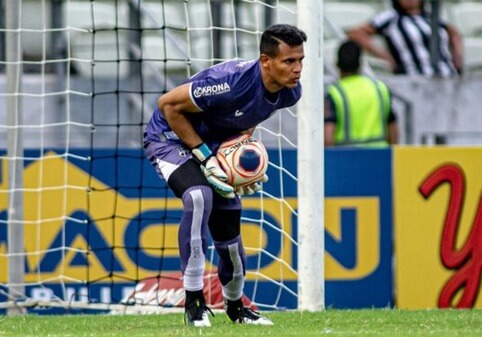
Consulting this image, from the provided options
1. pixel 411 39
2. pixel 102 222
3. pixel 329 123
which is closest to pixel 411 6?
pixel 411 39

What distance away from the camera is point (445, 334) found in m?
7.58

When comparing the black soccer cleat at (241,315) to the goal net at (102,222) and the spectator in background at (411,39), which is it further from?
the spectator in background at (411,39)

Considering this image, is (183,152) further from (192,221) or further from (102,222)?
(102,222)

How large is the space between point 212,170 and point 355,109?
4.11 m

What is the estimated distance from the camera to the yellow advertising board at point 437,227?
11336 millimetres

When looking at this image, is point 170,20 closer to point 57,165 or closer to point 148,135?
point 57,165

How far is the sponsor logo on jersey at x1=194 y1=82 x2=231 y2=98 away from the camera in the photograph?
26.2 feet

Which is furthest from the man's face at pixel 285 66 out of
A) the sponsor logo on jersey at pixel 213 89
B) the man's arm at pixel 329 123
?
the man's arm at pixel 329 123

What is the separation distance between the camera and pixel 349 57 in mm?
11828

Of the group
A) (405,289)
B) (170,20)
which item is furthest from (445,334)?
(170,20)

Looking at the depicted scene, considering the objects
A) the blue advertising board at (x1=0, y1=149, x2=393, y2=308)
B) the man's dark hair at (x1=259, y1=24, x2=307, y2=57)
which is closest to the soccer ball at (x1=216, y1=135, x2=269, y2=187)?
the man's dark hair at (x1=259, y1=24, x2=307, y2=57)

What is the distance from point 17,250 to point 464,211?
11.6ft

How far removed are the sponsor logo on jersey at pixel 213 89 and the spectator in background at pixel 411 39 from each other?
22.0 ft

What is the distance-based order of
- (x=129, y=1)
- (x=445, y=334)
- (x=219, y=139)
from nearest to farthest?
(x=445, y=334) < (x=219, y=139) < (x=129, y=1)
